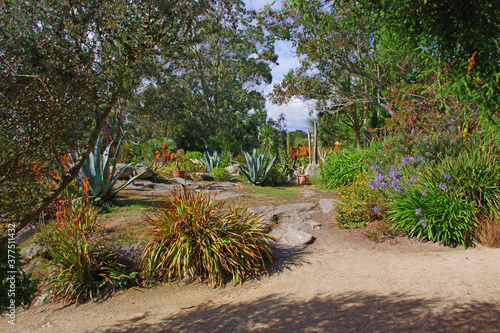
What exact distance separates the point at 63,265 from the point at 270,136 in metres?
16.8

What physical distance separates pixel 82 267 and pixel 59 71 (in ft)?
8.59

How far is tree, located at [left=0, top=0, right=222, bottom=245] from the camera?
224cm

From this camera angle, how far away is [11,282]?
2.39 metres

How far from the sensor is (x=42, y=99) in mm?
2355

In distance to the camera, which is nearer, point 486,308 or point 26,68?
point 26,68

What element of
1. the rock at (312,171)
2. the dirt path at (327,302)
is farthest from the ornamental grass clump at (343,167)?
the dirt path at (327,302)

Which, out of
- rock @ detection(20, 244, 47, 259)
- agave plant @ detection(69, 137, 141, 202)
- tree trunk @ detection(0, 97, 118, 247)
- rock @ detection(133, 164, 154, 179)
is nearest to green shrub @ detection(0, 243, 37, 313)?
tree trunk @ detection(0, 97, 118, 247)

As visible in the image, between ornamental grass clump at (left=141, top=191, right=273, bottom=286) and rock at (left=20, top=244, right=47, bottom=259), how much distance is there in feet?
4.92

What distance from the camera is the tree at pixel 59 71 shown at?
88.2 inches

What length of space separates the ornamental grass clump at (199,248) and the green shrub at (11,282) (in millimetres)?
1730

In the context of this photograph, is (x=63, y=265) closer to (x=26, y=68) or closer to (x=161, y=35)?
(x=26, y=68)

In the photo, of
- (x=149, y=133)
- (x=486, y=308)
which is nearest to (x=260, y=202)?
(x=486, y=308)

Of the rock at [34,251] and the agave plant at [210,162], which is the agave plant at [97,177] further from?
the agave plant at [210,162]

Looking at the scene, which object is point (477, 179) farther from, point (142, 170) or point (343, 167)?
point (142, 170)
